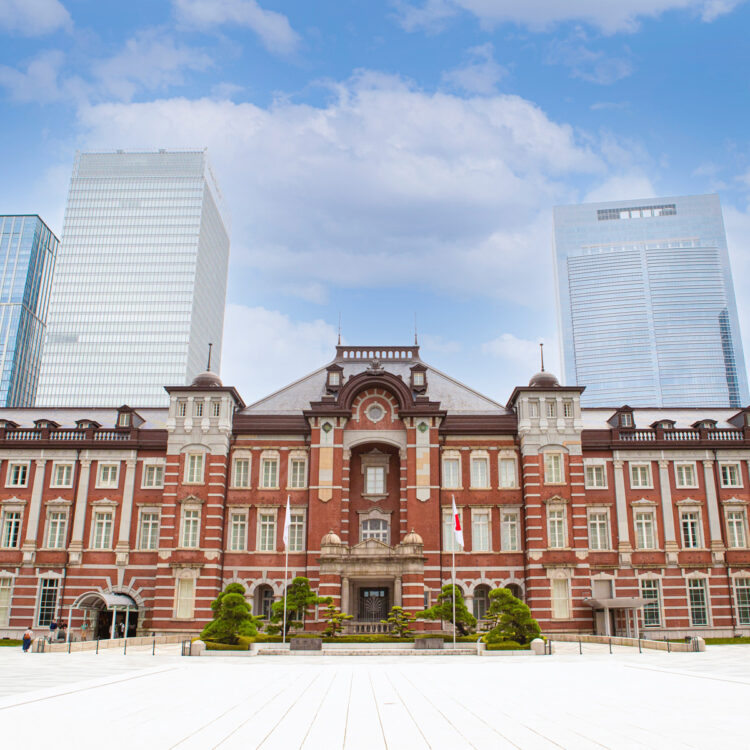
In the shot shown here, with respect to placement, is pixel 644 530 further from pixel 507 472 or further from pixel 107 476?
→ pixel 107 476

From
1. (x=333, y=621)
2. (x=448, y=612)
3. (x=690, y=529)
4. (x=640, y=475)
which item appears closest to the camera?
(x=333, y=621)

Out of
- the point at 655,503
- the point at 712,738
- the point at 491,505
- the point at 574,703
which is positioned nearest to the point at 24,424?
the point at 491,505

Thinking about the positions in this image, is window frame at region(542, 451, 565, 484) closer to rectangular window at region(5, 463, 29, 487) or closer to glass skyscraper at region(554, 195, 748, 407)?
rectangular window at region(5, 463, 29, 487)

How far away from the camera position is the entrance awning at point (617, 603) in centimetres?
4259

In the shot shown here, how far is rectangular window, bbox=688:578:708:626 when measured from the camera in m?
45.5

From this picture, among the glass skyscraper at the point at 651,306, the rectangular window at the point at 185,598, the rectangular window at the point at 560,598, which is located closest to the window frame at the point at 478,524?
the rectangular window at the point at 560,598

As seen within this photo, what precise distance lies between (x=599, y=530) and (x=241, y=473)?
23010 mm

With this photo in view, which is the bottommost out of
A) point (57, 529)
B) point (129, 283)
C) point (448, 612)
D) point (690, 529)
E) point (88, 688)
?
point (88, 688)

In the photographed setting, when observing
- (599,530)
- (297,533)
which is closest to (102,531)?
(297,533)

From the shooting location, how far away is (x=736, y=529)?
155 ft

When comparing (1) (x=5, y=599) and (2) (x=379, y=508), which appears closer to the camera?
(1) (x=5, y=599)

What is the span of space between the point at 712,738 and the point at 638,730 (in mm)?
1154

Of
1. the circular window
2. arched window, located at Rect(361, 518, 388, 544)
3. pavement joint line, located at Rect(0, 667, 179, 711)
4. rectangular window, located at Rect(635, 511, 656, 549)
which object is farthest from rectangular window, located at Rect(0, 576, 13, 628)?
rectangular window, located at Rect(635, 511, 656, 549)

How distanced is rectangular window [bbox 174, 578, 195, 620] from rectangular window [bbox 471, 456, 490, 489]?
18.4 meters
